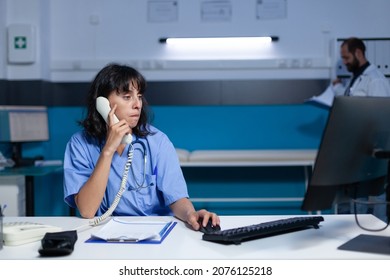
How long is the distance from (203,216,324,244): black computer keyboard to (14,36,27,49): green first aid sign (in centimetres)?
326

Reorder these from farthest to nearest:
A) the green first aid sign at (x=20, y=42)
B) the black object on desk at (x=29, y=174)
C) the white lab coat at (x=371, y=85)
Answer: the green first aid sign at (x=20, y=42) < the white lab coat at (x=371, y=85) < the black object on desk at (x=29, y=174)

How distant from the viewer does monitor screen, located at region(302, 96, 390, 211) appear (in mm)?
1169

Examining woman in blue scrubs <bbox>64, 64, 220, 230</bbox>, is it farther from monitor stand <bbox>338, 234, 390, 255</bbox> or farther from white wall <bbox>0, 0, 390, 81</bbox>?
white wall <bbox>0, 0, 390, 81</bbox>

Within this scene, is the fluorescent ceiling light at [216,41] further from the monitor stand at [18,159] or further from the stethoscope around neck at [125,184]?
the stethoscope around neck at [125,184]

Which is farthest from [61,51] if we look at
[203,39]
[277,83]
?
[277,83]

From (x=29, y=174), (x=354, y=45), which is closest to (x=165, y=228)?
(x=29, y=174)

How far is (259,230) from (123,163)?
0.64 meters

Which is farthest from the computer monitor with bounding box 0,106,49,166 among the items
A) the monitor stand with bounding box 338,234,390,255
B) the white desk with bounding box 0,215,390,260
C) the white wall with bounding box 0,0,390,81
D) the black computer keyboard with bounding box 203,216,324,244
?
the monitor stand with bounding box 338,234,390,255

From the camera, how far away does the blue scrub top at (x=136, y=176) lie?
1812mm

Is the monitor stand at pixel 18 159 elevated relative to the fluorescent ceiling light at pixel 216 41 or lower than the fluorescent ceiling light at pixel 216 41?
lower

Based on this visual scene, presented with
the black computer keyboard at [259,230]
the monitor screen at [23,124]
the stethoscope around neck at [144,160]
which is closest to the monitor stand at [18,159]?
the monitor screen at [23,124]

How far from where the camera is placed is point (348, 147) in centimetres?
120

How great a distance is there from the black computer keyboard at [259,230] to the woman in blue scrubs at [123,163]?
1.12 feet

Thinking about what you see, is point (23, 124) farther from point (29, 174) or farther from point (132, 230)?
point (132, 230)
